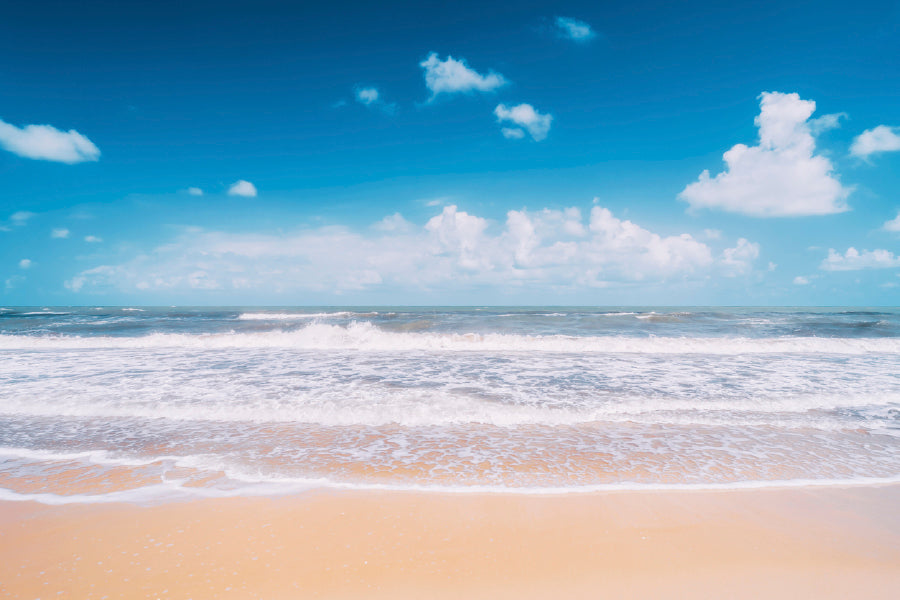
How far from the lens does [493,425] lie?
21.0ft

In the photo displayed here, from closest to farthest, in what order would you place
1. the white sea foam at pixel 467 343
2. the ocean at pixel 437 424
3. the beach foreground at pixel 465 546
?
the beach foreground at pixel 465 546 < the ocean at pixel 437 424 < the white sea foam at pixel 467 343

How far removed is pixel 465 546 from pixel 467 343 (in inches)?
526

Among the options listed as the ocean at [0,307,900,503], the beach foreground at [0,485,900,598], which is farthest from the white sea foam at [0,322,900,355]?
the beach foreground at [0,485,900,598]

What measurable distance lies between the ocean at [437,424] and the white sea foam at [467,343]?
253cm

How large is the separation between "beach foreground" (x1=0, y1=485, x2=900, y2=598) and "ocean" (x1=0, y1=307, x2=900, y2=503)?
34 cm

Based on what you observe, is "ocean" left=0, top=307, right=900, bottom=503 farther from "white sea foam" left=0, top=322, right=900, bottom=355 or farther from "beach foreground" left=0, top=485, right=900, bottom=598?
"white sea foam" left=0, top=322, right=900, bottom=355

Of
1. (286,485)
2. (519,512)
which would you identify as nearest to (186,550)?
(286,485)

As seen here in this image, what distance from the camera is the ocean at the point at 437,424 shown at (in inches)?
176

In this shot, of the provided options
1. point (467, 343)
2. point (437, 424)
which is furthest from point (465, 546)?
point (467, 343)

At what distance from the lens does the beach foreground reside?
9.14ft

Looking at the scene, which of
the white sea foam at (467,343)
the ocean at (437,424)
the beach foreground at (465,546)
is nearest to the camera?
the beach foreground at (465,546)

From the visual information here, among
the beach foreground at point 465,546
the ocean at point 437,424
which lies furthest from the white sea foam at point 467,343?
the beach foreground at point 465,546

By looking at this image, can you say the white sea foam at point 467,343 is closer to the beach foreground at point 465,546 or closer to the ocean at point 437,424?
the ocean at point 437,424

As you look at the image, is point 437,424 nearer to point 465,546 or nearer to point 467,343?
point 465,546
